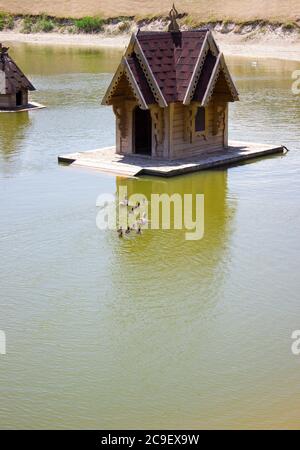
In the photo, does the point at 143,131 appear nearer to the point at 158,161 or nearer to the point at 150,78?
the point at 158,161

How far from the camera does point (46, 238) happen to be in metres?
20.8

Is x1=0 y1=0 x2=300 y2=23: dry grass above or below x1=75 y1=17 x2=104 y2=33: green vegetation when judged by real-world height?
above

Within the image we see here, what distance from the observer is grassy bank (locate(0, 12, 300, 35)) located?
243 ft

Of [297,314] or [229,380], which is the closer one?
[229,380]

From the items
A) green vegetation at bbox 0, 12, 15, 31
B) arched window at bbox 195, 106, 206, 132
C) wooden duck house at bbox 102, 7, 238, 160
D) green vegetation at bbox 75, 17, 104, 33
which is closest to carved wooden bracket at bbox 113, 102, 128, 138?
wooden duck house at bbox 102, 7, 238, 160

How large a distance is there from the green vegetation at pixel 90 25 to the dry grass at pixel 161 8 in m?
1.96

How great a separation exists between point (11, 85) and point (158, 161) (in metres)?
13.9

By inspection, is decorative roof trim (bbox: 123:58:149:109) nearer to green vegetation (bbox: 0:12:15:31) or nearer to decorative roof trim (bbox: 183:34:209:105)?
decorative roof trim (bbox: 183:34:209:105)

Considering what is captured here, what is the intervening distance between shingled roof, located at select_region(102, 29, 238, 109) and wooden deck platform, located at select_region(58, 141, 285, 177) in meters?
1.80

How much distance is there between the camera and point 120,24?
89.2 metres

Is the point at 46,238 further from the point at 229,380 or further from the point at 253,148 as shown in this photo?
the point at 253,148

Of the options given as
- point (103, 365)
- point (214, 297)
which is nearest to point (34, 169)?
point (214, 297)
